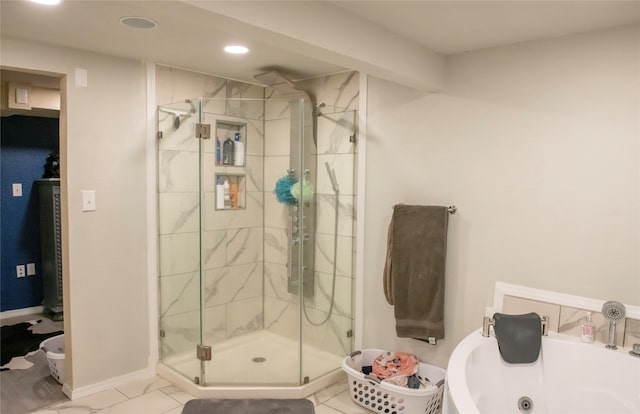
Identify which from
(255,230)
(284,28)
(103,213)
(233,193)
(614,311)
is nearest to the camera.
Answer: (284,28)

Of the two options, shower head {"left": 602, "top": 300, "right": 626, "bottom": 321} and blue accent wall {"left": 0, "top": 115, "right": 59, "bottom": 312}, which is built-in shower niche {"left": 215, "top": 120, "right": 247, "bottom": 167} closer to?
shower head {"left": 602, "top": 300, "right": 626, "bottom": 321}

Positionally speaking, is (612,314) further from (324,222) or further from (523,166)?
(324,222)

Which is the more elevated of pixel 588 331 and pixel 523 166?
pixel 523 166

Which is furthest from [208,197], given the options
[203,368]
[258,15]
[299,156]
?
[258,15]

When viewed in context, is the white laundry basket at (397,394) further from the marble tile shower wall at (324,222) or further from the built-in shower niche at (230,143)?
the built-in shower niche at (230,143)

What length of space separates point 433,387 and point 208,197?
6.19ft

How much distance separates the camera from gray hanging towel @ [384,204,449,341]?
2668mm

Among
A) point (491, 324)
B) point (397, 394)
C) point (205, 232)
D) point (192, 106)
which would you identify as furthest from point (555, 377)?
point (192, 106)

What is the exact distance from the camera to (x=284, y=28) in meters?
1.75

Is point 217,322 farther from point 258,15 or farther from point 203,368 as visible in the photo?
point 258,15

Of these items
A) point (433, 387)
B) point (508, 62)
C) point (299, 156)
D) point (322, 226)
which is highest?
point (508, 62)

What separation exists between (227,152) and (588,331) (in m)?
2.43

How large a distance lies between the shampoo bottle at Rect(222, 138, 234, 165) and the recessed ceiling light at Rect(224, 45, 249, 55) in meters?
0.63

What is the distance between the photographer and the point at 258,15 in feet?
5.46
